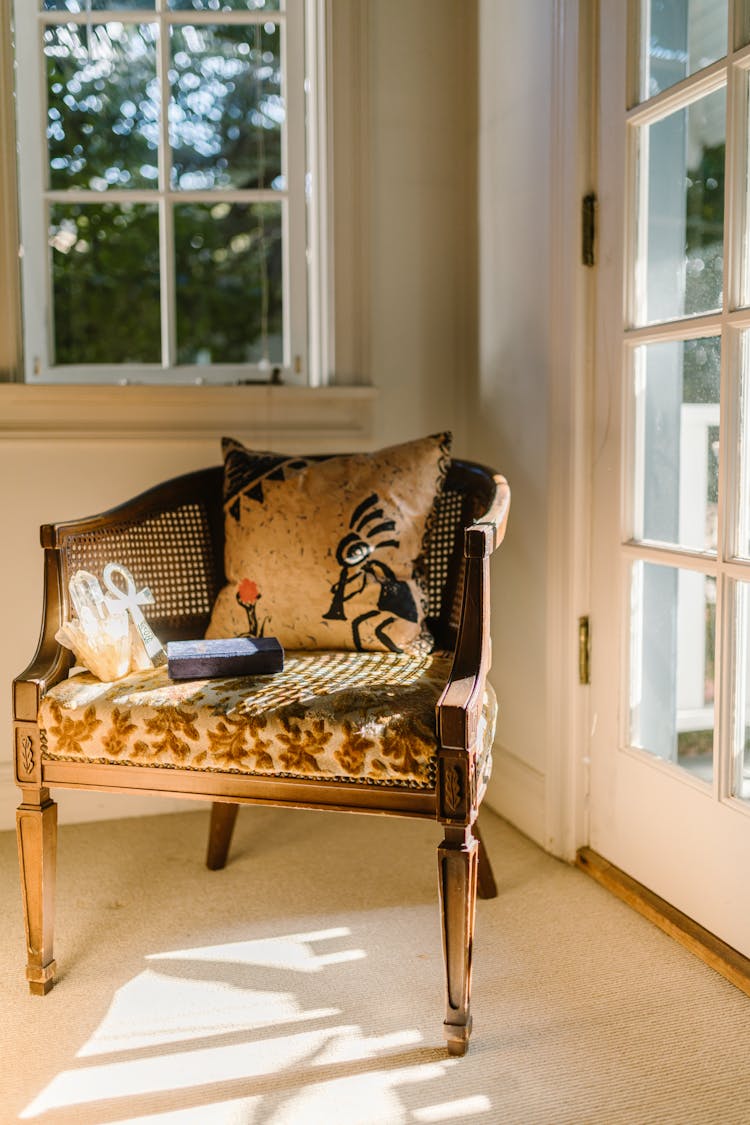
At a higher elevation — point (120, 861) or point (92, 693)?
point (92, 693)

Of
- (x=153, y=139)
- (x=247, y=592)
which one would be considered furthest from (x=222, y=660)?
(x=153, y=139)

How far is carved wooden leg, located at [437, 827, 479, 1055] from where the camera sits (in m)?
1.40

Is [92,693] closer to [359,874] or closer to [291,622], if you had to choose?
[291,622]

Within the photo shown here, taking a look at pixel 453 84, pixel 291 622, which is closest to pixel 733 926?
pixel 291 622

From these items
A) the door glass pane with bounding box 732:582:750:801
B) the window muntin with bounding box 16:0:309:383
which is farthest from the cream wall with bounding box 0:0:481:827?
the door glass pane with bounding box 732:582:750:801

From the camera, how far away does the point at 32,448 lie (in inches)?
90.6

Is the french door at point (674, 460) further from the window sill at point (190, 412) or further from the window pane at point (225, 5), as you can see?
the window pane at point (225, 5)

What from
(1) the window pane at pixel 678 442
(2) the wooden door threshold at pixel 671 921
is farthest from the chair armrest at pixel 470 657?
(2) the wooden door threshold at pixel 671 921

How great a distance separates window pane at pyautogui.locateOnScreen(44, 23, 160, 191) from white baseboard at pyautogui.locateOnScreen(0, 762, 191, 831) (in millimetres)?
1440

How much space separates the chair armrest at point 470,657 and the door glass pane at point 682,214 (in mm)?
570

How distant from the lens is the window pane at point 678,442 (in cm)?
170

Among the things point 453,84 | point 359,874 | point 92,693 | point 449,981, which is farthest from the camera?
point 453,84

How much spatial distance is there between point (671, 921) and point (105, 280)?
2478 millimetres

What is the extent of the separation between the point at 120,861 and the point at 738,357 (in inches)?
61.0
